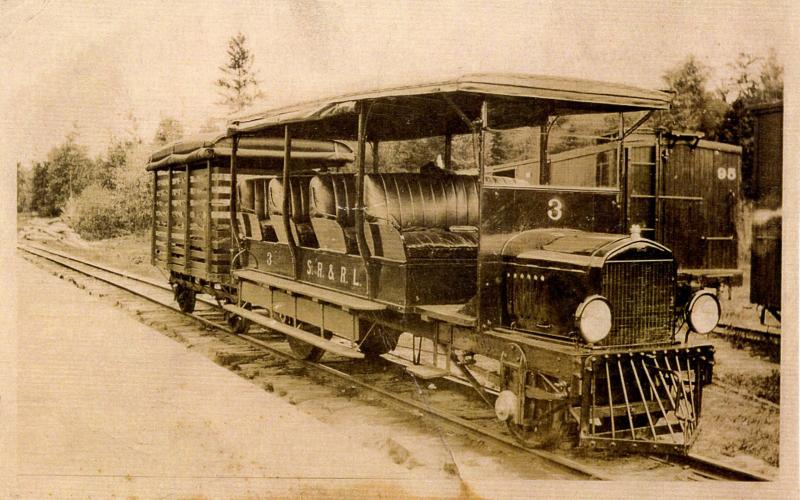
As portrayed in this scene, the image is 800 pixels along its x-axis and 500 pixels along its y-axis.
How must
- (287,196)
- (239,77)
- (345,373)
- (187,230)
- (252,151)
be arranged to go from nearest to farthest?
1. (239,77)
2. (345,373)
3. (287,196)
4. (252,151)
5. (187,230)

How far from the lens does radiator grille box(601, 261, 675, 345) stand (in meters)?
4.09

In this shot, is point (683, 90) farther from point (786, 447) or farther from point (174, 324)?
point (174, 324)

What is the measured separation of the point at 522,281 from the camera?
434 cm

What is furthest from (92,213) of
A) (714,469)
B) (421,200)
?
(714,469)

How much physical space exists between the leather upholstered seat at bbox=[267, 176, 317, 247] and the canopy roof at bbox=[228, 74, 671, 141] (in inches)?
22.1

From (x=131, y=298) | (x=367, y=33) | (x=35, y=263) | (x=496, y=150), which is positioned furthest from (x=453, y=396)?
(x=496, y=150)

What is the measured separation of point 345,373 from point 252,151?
330 cm

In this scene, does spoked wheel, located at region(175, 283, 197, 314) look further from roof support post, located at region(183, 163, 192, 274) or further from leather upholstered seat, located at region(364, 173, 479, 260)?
leather upholstered seat, located at region(364, 173, 479, 260)

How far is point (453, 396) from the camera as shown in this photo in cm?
545

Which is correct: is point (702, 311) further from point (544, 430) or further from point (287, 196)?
point (287, 196)

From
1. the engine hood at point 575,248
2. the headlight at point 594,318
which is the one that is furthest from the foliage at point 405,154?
the headlight at point 594,318

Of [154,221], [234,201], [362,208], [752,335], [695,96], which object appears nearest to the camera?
[362,208]

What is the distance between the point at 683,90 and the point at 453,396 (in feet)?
9.91

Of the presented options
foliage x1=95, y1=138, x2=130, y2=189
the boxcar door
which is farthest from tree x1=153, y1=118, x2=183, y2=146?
the boxcar door
